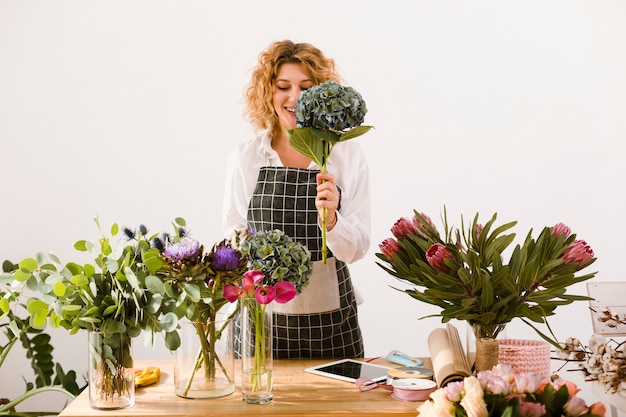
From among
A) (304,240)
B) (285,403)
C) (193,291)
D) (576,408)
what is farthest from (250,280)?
(304,240)

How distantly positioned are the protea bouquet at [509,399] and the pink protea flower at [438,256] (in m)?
0.50

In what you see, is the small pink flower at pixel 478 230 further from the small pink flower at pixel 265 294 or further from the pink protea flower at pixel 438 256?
the small pink flower at pixel 265 294

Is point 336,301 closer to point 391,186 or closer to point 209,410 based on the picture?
point 209,410

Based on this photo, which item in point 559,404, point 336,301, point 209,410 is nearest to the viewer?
point 559,404

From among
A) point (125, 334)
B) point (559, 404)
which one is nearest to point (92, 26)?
point (125, 334)

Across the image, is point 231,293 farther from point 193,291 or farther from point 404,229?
point 404,229

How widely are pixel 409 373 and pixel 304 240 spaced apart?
2.88 ft

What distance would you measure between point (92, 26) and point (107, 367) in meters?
2.83

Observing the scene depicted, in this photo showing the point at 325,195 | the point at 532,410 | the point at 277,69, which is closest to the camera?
the point at 532,410

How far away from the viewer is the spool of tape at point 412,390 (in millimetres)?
1756

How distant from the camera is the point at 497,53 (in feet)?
13.7

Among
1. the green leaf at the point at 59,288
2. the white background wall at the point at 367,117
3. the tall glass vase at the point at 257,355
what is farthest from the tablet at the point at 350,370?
the white background wall at the point at 367,117

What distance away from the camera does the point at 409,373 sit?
1934mm

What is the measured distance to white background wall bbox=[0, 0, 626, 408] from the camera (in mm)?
4043
